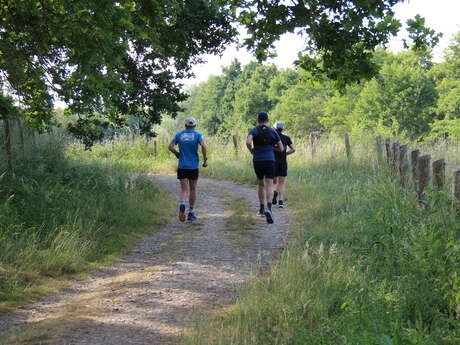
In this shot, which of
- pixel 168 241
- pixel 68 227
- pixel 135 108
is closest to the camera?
pixel 68 227

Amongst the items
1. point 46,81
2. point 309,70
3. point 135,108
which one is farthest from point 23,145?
point 309,70

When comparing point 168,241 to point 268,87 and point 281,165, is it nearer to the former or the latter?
point 281,165

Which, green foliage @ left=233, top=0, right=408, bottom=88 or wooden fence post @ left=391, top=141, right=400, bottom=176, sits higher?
green foliage @ left=233, top=0, right=408, bottom=88

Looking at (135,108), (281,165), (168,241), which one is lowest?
(168,241)

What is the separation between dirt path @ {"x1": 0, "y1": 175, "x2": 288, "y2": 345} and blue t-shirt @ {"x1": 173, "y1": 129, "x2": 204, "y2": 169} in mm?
1376

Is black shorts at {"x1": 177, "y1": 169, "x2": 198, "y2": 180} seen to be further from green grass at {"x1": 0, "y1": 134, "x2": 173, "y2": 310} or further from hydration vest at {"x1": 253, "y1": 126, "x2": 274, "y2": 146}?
hydration vest at {"x1": 253, "y1": 126, "x2": 274, "y2": 146}

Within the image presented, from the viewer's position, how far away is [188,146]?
938 cm

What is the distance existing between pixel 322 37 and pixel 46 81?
15.4ft

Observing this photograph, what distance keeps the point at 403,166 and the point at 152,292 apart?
4335 mm

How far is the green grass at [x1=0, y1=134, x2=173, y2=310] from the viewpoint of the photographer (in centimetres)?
585

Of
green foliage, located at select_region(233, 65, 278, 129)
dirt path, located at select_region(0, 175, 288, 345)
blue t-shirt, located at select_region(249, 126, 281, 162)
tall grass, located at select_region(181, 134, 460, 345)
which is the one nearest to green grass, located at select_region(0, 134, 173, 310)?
dirt path, located at select_region(0, 175, 288, 345)

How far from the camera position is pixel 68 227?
23.5ft

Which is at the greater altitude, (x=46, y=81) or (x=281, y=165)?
(x=46, y=81)

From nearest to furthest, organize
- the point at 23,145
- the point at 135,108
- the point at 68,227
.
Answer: the point at 68,227 → the point at 23,145 → the point at 135,108
